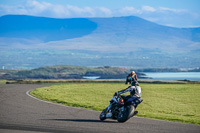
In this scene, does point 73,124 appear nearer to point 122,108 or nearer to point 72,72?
point 122,108

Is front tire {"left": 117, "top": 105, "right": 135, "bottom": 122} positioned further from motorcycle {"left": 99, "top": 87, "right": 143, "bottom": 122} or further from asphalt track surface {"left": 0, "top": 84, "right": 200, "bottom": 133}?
asphalt track surface {"left": 0, "top": 84, "right": 200, "bottom": 133}

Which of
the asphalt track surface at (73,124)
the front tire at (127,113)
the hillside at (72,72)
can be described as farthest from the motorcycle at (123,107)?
the hillside at (72,72)

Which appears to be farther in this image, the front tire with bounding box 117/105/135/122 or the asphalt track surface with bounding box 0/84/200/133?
the front tire with bounding box 117/105/135/122

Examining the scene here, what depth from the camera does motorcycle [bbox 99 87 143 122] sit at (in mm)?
17047

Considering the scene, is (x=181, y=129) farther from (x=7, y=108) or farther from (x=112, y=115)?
(x=7, y=108)

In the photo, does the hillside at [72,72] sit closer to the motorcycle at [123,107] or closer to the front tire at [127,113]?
the motorcycle at [123,107]

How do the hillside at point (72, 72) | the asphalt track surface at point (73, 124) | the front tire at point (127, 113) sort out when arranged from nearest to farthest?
the asphalt track surface at point (73, 124)
the front tire at point (127, 113)
the hillside at point (72, 72)

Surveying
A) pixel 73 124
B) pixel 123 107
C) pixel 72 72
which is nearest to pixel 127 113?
pixel 123 107

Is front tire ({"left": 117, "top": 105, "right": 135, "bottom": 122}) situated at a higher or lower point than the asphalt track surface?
higher

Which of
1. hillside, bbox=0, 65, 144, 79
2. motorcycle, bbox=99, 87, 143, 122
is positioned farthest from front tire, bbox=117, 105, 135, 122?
hillside, bbox=0, 65, 144, 79

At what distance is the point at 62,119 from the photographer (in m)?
18.0

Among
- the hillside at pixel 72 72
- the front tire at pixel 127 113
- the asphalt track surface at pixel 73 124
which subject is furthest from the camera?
the hillside at pixel 72 72

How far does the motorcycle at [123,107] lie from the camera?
17.0 meters

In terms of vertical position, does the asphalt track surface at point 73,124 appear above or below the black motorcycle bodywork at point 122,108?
below
